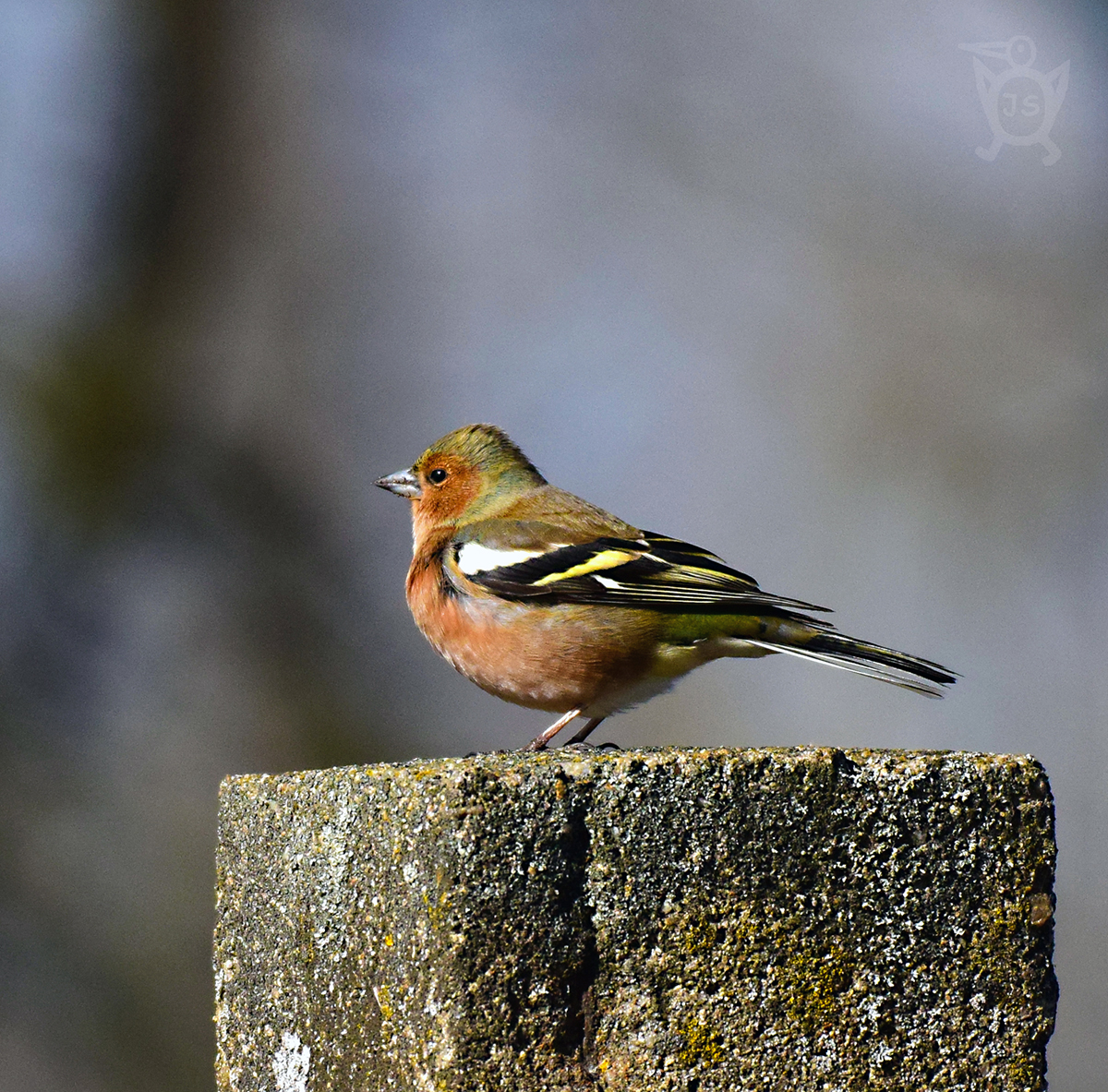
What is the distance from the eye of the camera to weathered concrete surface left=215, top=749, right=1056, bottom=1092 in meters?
1.54

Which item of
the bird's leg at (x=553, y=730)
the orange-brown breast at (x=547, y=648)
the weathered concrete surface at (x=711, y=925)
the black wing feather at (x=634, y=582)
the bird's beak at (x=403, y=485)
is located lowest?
the weathered concrete surface at (x=711, y=925)

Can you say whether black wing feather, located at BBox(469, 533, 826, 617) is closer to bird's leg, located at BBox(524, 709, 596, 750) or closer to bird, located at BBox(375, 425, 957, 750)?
bird, located at BBox(375, 425, 957, 750)

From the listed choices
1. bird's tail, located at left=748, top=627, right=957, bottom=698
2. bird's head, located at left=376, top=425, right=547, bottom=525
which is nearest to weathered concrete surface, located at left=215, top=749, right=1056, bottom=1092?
bird's tail, located at left=748, top=627, right=957, bottom=698

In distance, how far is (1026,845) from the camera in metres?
1.65

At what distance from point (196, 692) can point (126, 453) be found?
1674 mm

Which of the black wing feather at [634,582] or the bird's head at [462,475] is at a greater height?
the bird's head at [462,475]

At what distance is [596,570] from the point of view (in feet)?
13.3

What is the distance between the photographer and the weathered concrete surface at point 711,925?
Answer: 5.06 ft

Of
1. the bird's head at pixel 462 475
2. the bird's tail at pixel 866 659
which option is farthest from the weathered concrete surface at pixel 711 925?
the bird's head at pixel 462 475

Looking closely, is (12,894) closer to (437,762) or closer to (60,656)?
(60,656)

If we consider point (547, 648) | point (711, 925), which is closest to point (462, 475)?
point (547, 648)

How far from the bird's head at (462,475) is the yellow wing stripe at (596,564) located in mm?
675

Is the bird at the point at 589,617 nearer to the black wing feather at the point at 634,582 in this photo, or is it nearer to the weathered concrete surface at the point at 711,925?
the black wing feather at the point at 634,582

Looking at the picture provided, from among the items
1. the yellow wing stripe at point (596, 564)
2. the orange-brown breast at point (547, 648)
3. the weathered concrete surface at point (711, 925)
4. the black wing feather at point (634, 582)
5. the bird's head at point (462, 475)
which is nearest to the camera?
the weathered concrete surface at point (711, 925)
